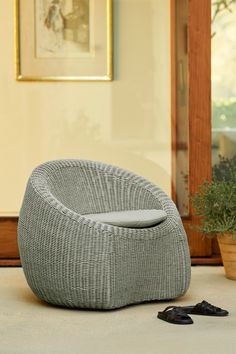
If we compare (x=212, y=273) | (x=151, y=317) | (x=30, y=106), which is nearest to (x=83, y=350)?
(x=151, y=317)

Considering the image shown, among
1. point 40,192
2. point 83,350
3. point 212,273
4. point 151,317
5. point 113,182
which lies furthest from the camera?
point 212,273

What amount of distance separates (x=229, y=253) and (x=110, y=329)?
1389 millimetres

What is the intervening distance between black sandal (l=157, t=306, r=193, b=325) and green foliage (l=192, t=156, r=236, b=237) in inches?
41.2

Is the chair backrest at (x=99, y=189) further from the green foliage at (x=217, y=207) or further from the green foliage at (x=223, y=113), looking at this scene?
the green foliage at (x=223, y=113)

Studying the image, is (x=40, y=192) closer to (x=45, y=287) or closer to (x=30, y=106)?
(x=45, y=287)

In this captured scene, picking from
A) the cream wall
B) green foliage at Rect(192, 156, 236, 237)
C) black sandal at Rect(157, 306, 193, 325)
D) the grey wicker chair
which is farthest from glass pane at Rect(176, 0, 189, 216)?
black sandal at Rect(157, 306, 193, 325)

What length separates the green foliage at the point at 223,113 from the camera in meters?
5.25

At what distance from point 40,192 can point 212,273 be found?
134cm

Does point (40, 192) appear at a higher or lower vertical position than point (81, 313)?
higher

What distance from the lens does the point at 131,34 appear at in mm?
5156

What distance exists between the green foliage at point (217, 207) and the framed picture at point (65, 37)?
873 millimetres

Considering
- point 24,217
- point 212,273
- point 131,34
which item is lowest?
point 212,273

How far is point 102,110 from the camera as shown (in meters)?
5.16

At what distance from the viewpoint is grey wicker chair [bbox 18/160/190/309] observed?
12.8ft
